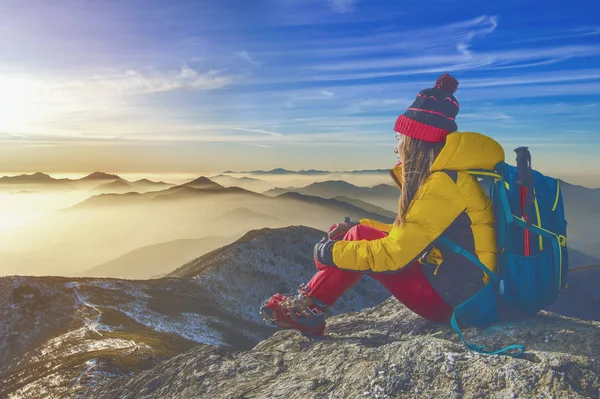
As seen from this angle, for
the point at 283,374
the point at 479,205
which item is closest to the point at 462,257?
the point at 479,205

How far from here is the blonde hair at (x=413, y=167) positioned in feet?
24.6

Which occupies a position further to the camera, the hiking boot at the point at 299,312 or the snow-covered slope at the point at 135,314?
the snow-covered slope at the point at 135,314

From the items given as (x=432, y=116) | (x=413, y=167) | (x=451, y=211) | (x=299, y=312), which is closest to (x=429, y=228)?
(x=451, y=211)

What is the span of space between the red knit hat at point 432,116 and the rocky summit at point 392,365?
338 centimetres

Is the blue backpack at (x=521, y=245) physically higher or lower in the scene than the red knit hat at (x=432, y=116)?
lower

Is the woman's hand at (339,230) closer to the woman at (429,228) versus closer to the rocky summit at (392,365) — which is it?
the woman at (429,228)

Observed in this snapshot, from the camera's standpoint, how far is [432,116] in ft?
25.2

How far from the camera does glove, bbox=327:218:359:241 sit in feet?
29.6

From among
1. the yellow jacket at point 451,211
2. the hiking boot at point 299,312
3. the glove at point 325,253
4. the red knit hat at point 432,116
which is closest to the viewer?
the yellow jacket at point 451,211

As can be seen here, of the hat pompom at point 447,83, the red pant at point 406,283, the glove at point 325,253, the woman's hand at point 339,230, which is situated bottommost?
the red pant at point 406,283

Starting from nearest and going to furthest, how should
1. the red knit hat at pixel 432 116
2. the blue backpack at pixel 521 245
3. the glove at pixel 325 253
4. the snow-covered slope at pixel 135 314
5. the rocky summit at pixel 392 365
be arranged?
Result: the rocky summit at pixel 392 365, the blue backpack at pixel 521 245, the red knit hat at pixel 432 116, the glove at pixel 325 253, the snow-covered slope at pixel 135 314

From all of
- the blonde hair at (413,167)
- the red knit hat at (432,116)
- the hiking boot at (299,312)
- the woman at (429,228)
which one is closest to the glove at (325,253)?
the woman at (429,228)

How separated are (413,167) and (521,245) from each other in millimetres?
2154

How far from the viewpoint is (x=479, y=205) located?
7219 mm
